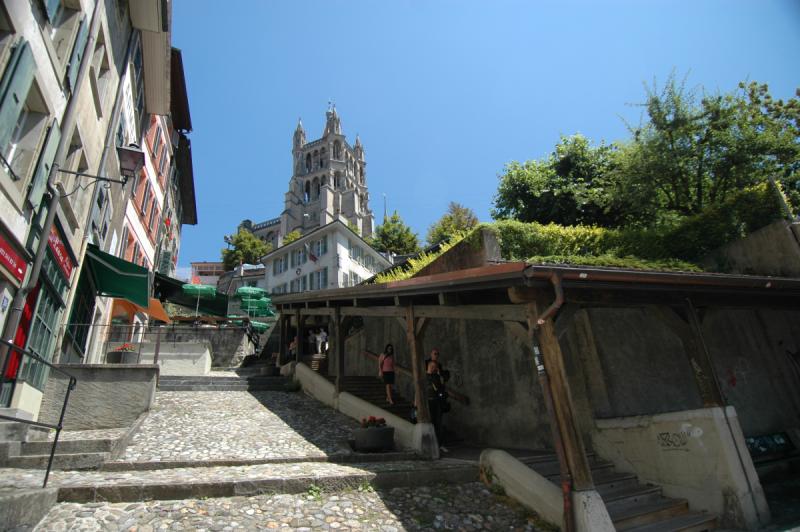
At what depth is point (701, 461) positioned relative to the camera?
224 inches

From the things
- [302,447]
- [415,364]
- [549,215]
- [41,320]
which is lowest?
[302,447]

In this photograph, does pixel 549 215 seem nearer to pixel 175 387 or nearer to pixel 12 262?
pixel 175 387

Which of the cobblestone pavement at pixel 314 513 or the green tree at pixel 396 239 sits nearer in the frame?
the cobblestone pavement at pixel 314 513

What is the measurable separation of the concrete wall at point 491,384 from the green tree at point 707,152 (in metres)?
9.41

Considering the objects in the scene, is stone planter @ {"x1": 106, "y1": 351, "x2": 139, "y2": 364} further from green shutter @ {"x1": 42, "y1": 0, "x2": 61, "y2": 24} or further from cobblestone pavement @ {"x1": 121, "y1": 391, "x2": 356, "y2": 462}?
Result: green shutter @ {"x1": 42, "y1": 0, "x2": 61, "y2": 24}

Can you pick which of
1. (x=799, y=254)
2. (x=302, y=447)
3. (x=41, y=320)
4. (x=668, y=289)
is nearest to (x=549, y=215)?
(x=799, y=254)

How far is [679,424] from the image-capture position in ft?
19.6

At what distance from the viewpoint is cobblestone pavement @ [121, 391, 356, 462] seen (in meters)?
7.44

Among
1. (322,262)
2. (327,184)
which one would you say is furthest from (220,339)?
(327,184)

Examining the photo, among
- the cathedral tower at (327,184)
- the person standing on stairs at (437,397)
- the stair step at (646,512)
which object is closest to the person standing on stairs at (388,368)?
the person standing on stairs at (437,397)

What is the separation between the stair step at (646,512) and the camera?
5.26 metres

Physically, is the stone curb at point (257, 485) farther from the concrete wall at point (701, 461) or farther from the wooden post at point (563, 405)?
the concrete wall at point (701, 461)

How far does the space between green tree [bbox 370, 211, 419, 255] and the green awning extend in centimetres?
4126

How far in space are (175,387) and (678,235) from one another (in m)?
15.3
